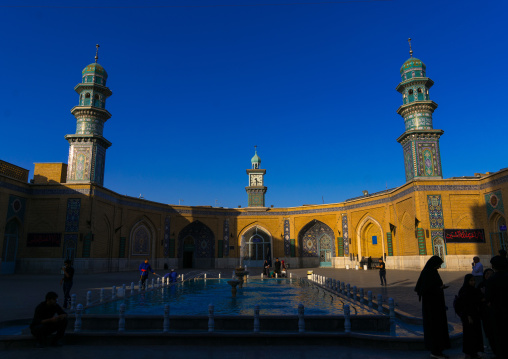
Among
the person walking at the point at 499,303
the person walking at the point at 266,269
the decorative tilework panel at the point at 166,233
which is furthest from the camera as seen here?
the decorative tilework panel at the point at 166,233

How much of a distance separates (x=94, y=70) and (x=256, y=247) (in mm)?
19339

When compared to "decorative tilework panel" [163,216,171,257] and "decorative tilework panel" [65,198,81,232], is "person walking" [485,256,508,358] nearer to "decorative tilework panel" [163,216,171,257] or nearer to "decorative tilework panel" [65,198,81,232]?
"decorative tilework panel" [65,198,81,232]

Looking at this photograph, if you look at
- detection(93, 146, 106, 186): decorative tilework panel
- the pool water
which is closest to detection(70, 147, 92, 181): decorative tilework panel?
detection(93, 146, 106, 186): decorative tilework panel

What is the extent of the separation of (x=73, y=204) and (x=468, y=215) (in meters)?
23.5

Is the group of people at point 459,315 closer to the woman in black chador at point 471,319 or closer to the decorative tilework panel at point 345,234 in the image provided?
the woman in black chador at point 471,319

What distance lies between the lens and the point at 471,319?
15.8 ft

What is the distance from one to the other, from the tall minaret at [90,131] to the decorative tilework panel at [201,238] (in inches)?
414

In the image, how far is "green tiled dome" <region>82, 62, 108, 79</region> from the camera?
24266mm

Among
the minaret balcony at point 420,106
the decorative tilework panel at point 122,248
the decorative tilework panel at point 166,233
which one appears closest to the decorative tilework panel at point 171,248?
the decorative tilework panel at point 166,233

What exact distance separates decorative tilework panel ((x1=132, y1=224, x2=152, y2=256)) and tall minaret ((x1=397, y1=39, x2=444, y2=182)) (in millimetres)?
19506

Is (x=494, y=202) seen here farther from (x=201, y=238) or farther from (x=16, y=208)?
(x=16, y=208)

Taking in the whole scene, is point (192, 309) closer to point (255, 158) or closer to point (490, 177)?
point (490, 177)

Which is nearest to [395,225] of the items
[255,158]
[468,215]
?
[468,215]

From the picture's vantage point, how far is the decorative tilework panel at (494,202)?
19.9 m
